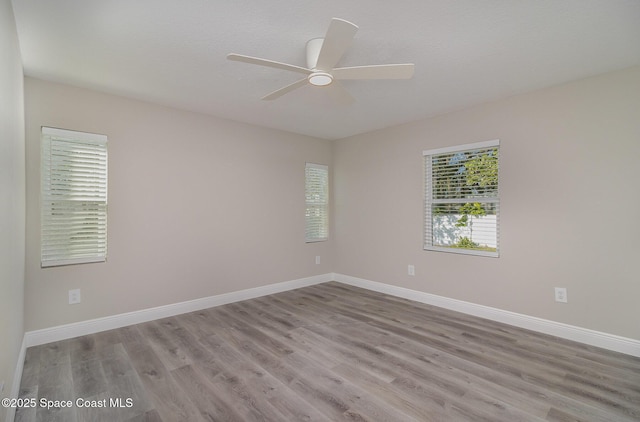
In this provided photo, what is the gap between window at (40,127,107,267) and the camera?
2850 mm

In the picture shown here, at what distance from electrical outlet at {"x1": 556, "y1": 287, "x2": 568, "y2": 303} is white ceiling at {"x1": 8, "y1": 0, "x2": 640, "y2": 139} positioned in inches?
79.2

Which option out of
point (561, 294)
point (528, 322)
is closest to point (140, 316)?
point (528, 322)

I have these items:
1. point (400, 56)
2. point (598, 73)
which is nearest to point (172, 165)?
point (400, 56)

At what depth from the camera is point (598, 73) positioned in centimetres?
273

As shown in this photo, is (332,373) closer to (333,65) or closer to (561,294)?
(333,65)

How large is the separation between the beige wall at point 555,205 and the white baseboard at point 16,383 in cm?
392

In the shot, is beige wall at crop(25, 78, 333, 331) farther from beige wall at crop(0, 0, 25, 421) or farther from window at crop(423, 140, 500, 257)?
window at crop(423, 140, 500, 257)

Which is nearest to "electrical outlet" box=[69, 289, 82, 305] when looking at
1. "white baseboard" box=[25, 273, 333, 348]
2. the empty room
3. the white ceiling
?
the empty room

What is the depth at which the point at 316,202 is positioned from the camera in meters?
5.20

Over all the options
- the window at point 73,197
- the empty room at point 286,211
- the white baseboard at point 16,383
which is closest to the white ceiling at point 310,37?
the empty room at point 286,211

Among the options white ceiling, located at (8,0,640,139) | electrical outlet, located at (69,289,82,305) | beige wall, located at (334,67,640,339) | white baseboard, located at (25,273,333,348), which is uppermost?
white ceiling, located at (8,0,640,139)

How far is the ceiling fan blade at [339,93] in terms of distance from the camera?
234cm

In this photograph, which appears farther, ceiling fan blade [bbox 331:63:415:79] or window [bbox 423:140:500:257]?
window [bbox 423:140:500:257]

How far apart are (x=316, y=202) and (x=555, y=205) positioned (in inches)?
128
